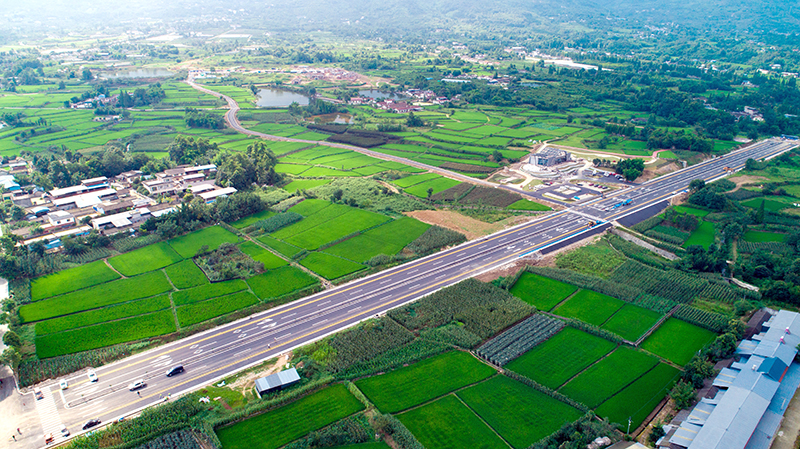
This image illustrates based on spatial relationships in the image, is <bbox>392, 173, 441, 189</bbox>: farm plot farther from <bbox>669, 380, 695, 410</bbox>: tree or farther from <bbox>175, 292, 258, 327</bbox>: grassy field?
<bbox>669, 380, 695, 410</bbox>: tree

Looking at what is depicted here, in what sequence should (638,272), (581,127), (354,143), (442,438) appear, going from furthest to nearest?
(581,127)
(354,143)
(638,272)
(442,438)

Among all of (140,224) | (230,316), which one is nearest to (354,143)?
(140,224)

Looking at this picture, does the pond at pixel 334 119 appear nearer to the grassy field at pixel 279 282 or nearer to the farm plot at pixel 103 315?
the grassy field at pixel 279 282

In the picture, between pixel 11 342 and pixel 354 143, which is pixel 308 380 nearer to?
pixel 11 342

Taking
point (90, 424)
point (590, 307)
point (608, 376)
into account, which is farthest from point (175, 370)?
point (590, 307)

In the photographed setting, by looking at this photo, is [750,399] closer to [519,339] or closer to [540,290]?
[519,339]

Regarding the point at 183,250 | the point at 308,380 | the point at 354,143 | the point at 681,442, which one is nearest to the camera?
the point at 681,442

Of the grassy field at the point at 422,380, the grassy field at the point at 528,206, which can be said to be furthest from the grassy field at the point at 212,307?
the grassy field at the point at 528,206
